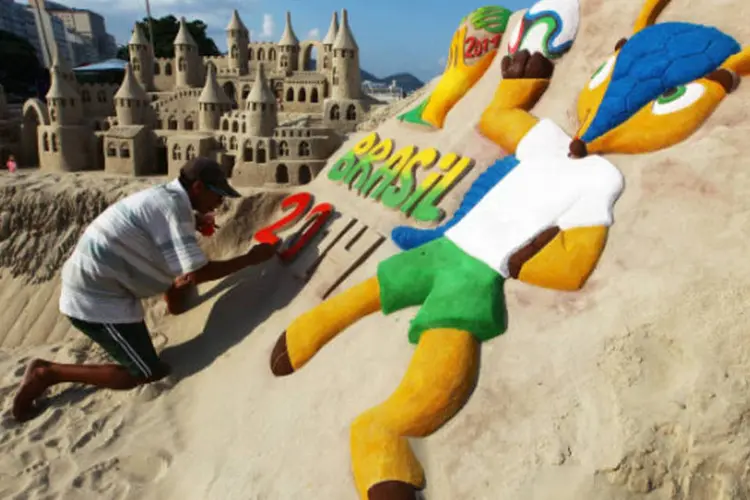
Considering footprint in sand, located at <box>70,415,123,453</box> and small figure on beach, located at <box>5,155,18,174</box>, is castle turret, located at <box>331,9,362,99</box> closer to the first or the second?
small figure on beach, located at <box>5,155,18,174</box>

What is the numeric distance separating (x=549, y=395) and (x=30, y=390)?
5.70 metres

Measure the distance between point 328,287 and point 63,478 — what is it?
3365mm

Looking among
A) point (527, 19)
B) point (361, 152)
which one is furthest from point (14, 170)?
point (527, 19)

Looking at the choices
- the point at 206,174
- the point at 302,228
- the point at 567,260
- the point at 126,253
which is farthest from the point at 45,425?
the point at 567,260

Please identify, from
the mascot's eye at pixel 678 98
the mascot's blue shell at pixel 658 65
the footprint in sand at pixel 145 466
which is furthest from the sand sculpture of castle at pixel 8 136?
the mascot's eye at pixel 678 98

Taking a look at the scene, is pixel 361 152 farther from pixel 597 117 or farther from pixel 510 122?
pixel 597 117

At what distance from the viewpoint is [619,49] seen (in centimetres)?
607

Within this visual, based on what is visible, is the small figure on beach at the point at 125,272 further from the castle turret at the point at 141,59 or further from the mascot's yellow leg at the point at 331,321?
the castle turret at the point at 141,59

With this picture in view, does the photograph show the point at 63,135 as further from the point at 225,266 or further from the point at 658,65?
the point at 658,65

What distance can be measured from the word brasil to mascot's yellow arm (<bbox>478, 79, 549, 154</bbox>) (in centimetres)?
50

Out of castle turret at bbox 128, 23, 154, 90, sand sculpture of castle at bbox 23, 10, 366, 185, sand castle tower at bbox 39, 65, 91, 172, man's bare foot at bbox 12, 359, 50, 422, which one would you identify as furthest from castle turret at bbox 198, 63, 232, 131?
man's bare foot at bbox 12, 359, 50, 422

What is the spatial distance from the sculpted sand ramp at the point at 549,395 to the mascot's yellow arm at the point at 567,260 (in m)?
0.09

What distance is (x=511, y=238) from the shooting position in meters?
4.98

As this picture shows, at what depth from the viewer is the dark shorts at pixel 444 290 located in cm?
449
